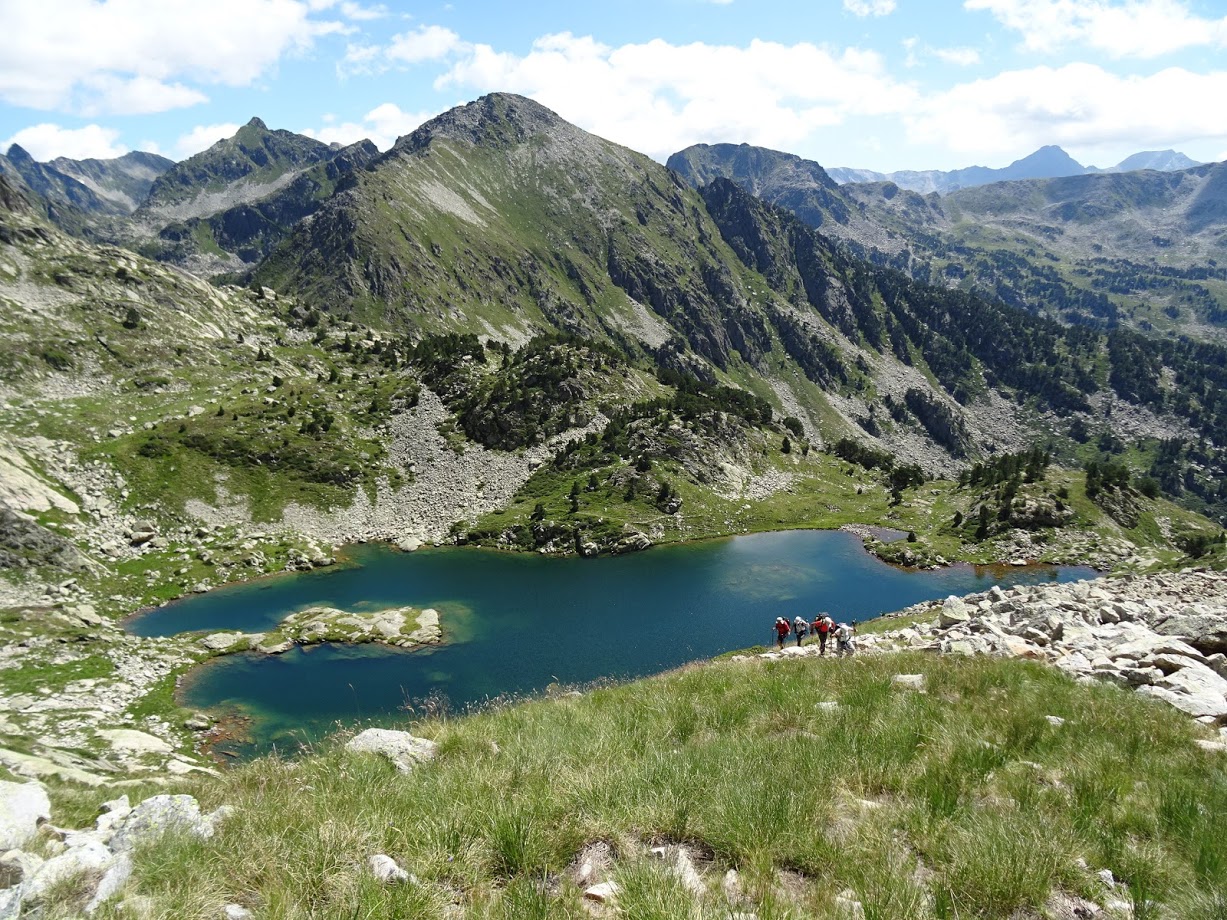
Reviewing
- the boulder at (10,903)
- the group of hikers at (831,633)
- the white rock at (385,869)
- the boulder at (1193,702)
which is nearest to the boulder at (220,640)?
the group of hikers at (831,633)

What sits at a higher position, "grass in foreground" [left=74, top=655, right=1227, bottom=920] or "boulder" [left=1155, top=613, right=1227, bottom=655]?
"grass in foreground" [left=74, top=655, right=1227, bottom=920]

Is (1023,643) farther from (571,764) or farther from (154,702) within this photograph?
(154,702)

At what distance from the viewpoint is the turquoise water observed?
160 feet

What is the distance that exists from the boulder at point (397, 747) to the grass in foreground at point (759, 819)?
0.33 meters

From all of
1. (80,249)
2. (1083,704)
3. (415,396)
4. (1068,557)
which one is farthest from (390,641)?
(80,249)

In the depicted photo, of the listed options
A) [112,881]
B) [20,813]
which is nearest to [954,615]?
[112,881]

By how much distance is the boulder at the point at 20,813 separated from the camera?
783 cm

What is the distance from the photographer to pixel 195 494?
84.2 metres

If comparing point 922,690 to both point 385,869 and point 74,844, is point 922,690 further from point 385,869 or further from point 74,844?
point 74,844

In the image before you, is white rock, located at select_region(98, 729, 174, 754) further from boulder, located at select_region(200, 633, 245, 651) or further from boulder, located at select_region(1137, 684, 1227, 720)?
boulder, located at select_region(1137, 684, 1227, 720)

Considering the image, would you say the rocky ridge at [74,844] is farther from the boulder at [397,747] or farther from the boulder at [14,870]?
the boulder at [397,747]

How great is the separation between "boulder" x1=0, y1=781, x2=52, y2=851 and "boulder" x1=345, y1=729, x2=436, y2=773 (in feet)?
13.0

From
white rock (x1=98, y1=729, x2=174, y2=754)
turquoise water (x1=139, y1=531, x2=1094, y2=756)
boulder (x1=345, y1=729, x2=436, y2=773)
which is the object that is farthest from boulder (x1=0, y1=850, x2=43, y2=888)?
white rock (x1=98, y1=729, x2=174, y2=754)

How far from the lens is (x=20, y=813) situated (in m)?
8.65
